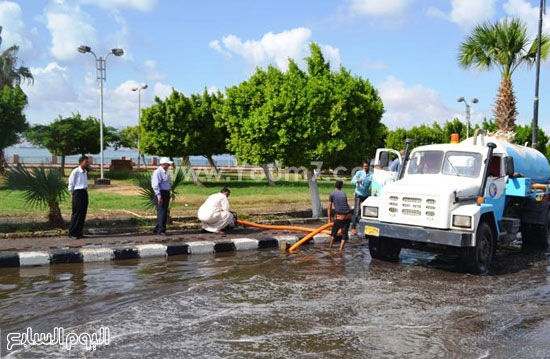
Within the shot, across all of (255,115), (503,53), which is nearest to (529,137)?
(503,53)

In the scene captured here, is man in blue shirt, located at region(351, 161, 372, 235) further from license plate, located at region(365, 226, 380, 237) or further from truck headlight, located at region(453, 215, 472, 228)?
truck headlight, located at region(453, 215, 472, 228)

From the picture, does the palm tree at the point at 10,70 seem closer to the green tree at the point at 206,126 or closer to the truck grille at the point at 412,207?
the green tree at the point at 206,126

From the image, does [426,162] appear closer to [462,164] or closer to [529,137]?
[462,164]

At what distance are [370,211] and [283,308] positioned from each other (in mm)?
3751

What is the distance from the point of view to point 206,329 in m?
5.63

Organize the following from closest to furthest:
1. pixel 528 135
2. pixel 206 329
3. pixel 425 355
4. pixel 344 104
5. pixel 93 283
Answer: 1. pixel 425 355
2. pixel 206 329
3. pixel 93 283
4. pixel 344 104
5. pixel 528 135

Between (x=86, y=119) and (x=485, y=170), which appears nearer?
(x=485, y=170)

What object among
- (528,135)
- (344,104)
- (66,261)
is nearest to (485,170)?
(344,104)

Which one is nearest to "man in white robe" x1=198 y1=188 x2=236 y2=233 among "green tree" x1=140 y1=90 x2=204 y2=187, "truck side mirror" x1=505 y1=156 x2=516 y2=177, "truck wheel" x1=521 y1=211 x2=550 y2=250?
"truck side mirror" x1=505 y1=156 x2=516 y2=177

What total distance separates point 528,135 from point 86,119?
109ft

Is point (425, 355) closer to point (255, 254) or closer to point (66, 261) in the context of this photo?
point (255, 254)

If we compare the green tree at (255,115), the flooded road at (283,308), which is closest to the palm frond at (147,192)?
the flooded road at (283,308)

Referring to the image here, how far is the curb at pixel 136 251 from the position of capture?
9.05 metres

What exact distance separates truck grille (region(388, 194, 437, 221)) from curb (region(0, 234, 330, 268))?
9.58 feet
